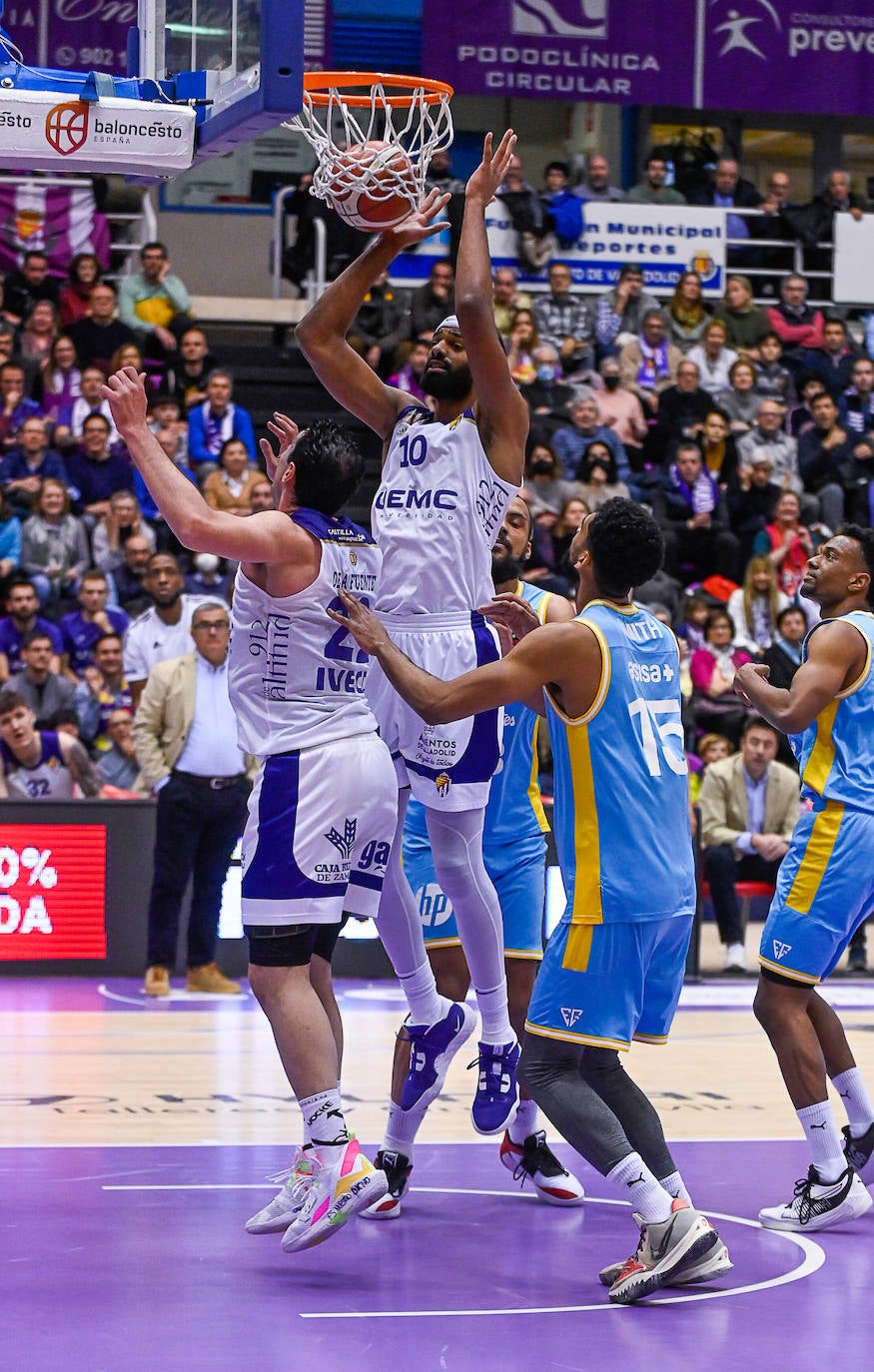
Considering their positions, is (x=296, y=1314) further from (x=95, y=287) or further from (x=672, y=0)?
(x=672, y=0)

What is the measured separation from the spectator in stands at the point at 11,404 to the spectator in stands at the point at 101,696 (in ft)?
7.54

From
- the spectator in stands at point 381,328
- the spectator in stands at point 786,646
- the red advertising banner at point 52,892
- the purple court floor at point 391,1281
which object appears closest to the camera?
the purple court floor at point 391,1281

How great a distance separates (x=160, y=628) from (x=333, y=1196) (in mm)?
7150

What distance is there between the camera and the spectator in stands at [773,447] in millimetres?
16438

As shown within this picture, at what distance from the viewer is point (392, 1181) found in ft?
20.1

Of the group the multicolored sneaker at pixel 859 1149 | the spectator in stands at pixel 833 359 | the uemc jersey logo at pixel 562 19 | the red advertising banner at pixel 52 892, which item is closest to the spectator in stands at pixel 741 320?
the spectator in stands at pixel 833 359

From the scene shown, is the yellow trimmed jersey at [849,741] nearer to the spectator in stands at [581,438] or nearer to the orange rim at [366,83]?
the orange rim at [366,83]

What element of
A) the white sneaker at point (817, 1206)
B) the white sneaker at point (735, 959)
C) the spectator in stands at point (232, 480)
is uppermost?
the spectator in stands at point (232, 480)

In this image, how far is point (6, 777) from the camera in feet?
37.4

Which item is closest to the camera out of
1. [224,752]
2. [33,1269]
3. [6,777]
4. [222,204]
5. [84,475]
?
[33,1269]

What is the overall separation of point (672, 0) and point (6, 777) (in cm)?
991

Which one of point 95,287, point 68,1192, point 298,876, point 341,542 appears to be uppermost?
point 95,287

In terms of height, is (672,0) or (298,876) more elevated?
(672,0)

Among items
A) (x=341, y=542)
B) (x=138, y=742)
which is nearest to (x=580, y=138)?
Answer: (x=138, y=742)
